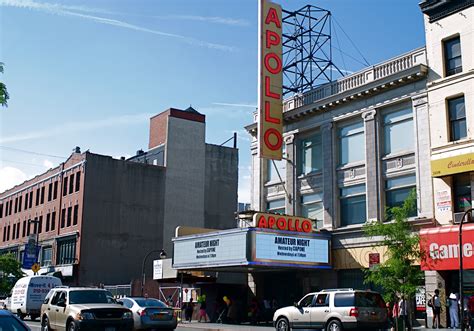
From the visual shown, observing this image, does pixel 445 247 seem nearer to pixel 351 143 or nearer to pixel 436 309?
pixel 436 309

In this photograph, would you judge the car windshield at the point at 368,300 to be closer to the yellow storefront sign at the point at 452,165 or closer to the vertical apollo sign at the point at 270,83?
the yellow storefront sign at the point at 452,165

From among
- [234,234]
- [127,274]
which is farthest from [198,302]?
[127,274]

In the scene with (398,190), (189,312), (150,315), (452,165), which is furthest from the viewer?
(189,312)

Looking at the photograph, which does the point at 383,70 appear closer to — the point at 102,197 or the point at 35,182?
the point at 102,197

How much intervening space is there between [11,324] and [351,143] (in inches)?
1070

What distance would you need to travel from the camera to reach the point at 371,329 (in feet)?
77.0

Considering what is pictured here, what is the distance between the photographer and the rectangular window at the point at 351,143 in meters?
35.2

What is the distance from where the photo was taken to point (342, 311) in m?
23.7

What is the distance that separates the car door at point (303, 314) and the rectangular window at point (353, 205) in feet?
32.0

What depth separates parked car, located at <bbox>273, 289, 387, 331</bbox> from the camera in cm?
2323

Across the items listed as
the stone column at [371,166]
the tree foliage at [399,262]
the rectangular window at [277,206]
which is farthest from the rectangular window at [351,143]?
the tree foliage at [399,262]

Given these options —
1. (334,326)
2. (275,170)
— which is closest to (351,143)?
(275,170)

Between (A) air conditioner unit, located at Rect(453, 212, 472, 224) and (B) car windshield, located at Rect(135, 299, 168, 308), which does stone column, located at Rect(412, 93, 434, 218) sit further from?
(B) car windshield, located at Rect(135, 299, 168, 308)

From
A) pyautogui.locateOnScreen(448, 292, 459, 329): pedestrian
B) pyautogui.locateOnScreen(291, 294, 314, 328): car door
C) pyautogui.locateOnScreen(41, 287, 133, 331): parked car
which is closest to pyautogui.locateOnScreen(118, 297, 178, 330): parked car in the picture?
pyautogui.locateOnScreen(41, 287, 133, 331): parked car
